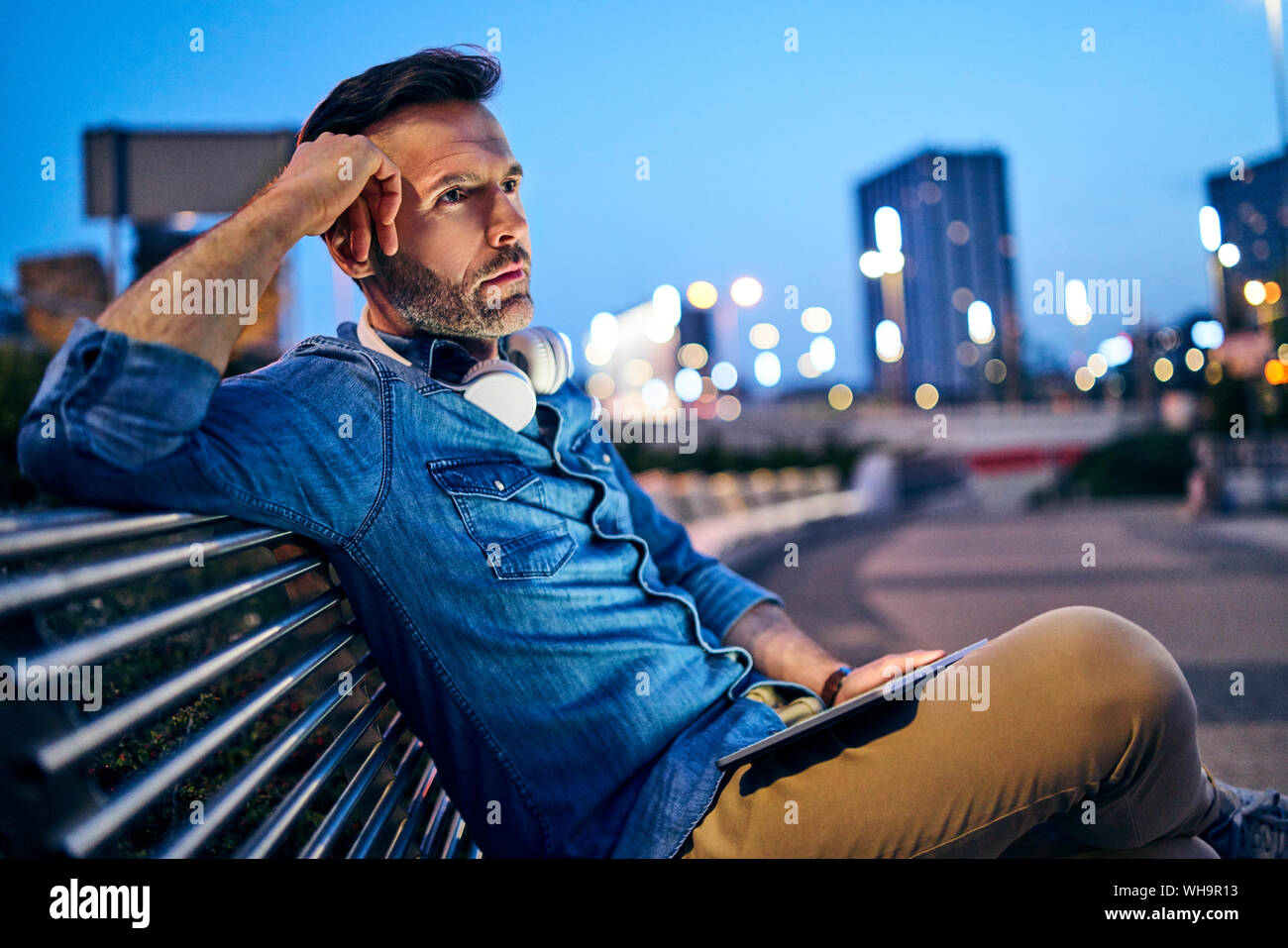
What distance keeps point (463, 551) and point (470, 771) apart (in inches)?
18.1

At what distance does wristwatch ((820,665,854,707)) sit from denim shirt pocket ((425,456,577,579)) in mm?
748

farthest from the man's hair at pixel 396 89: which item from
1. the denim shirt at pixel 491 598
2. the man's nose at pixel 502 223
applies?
the denim shirt at pixel 491 598

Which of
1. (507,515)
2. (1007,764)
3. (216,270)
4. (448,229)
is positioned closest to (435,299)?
(448,229)

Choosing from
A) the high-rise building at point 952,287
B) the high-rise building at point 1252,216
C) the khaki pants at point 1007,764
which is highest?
the high-rise building at point 952,287

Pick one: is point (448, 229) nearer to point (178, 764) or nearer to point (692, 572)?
point (692, 572)

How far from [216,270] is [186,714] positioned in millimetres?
658

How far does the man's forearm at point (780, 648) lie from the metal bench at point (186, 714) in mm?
802

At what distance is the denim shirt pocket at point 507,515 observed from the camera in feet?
5.75

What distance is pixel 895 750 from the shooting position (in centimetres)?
171

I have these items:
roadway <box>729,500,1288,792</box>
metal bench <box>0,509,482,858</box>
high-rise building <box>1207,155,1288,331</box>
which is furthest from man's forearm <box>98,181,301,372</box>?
high-rise building <box>1207,155,1288,331</box>

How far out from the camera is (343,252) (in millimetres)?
2131

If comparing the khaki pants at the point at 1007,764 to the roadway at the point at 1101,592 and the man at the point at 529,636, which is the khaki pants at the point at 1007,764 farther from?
the roadway at the point at 1101,592
